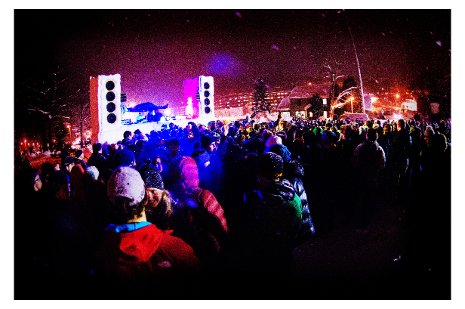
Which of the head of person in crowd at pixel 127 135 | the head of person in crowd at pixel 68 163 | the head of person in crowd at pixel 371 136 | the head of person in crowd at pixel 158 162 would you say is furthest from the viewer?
the head of person in crowd at pixel 371 136

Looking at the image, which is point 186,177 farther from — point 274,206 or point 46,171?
point 46,171

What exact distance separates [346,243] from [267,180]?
1.92 metres

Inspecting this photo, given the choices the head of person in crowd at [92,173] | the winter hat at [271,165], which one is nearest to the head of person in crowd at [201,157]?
the head of person in crowd at [92,173]

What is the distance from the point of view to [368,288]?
4438mm

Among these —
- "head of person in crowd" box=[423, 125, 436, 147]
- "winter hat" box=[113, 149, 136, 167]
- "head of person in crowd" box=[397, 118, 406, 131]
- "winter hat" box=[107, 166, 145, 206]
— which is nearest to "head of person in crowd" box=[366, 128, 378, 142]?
"head of person in crowd" box=[397, 118, 406, 131]

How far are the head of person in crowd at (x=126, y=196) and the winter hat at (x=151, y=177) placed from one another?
784mm

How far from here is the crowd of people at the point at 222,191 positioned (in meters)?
3.41

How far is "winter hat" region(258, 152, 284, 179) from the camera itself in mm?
2973

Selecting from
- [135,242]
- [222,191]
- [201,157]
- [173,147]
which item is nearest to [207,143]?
[201,157]

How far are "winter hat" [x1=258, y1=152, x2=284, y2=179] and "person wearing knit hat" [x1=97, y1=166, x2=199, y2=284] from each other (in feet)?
2.68

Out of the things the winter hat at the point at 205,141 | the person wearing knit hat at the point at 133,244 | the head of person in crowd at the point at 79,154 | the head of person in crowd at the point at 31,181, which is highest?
the winter hat at the point at 205,141

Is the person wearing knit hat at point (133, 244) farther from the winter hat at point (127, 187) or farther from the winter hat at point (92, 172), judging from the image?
the winter hat at point (92, 172)

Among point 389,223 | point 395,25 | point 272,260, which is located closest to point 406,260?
point 389,223

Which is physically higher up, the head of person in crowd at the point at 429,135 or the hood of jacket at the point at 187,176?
the head of person in crowd at the point at 429,135
